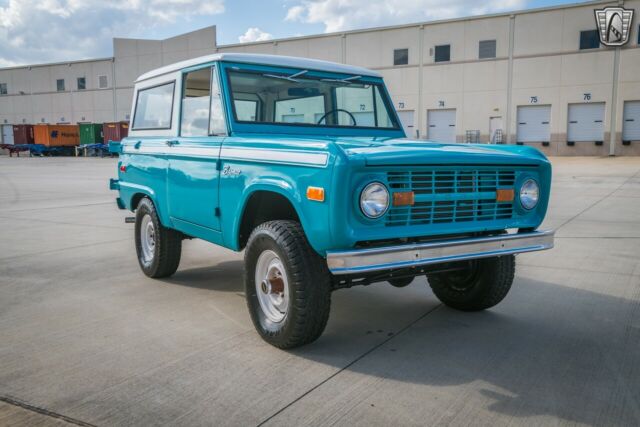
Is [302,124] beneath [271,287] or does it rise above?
above

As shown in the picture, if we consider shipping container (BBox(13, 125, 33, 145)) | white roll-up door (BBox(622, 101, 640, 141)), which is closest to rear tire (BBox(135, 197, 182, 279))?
white roll-up door (BBox(622, 101, 640, 141))

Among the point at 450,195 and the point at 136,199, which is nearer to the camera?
the point at 450,195

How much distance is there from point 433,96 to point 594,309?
109 feet

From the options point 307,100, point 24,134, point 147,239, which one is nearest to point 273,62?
point 307,100

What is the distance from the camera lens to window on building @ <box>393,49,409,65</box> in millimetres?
36469

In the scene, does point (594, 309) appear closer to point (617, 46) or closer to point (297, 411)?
point (297, 411)

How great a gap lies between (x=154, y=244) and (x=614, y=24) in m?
32.6

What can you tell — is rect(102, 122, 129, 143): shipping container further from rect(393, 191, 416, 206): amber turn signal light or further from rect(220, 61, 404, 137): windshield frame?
rect(393, 191, 416, 206): amber turn signal light

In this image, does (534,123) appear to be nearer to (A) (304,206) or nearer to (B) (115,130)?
(B) (115,130)

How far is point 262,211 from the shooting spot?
4.05 meters

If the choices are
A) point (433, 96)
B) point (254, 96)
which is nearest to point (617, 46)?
point (433, 96)

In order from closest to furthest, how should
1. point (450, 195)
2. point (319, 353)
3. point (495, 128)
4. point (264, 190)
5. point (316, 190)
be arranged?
1. point (316, 190)
2. point (450, 195)
3. point (319, 353)
4. point (264, 190)
5. point (495, 128)

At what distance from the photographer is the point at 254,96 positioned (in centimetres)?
447

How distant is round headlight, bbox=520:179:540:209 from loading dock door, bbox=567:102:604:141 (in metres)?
32.1
